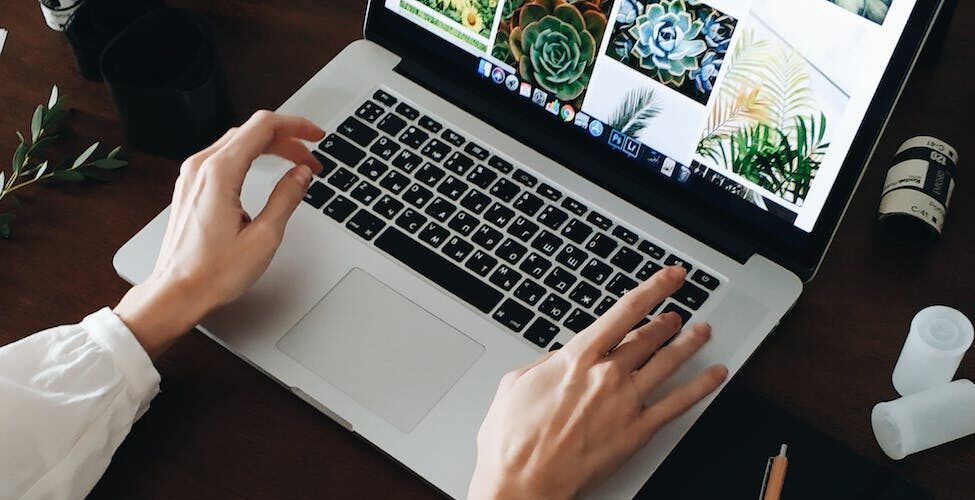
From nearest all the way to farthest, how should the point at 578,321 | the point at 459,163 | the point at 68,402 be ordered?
the point at 68,402 < the point at 578,321 < the point at 459,163

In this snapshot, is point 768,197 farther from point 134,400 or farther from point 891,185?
point 134,400

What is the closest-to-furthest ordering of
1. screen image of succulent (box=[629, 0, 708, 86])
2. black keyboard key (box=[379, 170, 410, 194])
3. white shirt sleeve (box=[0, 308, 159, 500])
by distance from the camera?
white shirt sleeve (box=[0, 308, 159, 500]) → screen image of succulent (box=[629, 0, 708, 86]) → black keyboard key (box=[379, 170, 410, 194])

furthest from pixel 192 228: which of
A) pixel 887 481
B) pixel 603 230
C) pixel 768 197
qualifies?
Result: pixel 887 481

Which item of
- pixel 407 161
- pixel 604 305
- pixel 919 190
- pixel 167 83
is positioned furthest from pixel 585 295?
pixel 167 83

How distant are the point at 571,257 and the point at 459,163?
0.49ft

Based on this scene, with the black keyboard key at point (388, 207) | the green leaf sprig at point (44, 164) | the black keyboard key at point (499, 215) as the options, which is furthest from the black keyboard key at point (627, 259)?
the green leaf sprig at point (44, 164)

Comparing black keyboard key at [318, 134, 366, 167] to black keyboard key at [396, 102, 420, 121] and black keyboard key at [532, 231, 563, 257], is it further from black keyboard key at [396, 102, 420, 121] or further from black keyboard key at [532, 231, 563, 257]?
black keyboard key at [532, 231, 563, 257]

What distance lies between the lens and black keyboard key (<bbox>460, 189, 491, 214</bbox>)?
98cm

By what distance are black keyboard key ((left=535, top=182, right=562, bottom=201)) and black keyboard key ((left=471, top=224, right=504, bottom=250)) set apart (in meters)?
0.06

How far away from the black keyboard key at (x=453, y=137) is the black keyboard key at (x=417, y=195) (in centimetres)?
6

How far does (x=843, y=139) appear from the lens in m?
0.84

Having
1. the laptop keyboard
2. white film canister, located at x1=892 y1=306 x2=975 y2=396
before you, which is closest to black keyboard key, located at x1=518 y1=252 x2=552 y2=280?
the laptop keyboard

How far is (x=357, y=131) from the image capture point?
1.03m

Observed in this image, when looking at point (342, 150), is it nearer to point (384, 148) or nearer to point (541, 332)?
point (384, 148)
